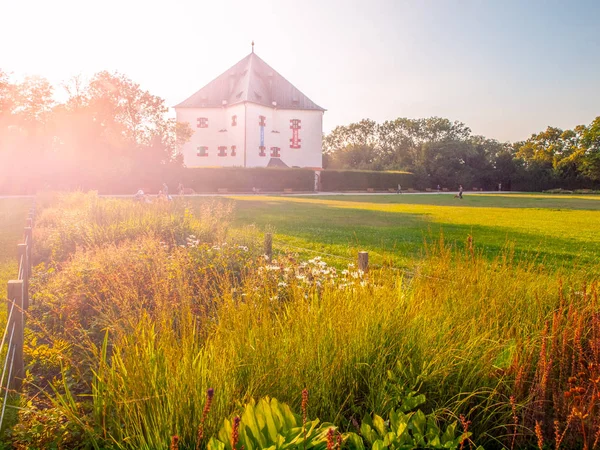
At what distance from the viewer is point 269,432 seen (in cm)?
184

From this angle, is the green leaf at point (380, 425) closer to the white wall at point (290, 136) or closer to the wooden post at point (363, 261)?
the wooden post at point (363, 261)

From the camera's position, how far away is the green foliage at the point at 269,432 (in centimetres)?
177

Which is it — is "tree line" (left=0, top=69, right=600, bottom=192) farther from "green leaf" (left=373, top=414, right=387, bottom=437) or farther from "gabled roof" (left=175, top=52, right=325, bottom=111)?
"green leaf" (left=373, top=414, right=387, bottom=437)

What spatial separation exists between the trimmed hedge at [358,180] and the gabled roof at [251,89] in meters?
11.4

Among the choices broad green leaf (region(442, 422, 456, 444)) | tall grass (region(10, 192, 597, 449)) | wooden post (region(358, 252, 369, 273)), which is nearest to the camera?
broad green leaf (region(442, 422, 456, 444))

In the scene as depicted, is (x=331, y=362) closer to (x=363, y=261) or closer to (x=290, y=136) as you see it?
(x=363, y=261)

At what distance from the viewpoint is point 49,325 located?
4777 millimetres

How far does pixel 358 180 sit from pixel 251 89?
51.9ft

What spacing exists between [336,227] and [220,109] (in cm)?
4157

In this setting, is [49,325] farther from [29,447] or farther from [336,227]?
[336,227]

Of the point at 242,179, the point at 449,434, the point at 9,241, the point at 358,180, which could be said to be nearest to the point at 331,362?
the point at 449,434

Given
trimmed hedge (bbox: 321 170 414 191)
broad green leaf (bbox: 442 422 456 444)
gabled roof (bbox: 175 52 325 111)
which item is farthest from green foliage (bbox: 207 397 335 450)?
gabled roof (bbox: 175 52 325 111)

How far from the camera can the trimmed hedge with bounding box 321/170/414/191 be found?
45625mm

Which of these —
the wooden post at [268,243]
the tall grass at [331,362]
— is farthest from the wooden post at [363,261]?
the wooden post at [268,243]
